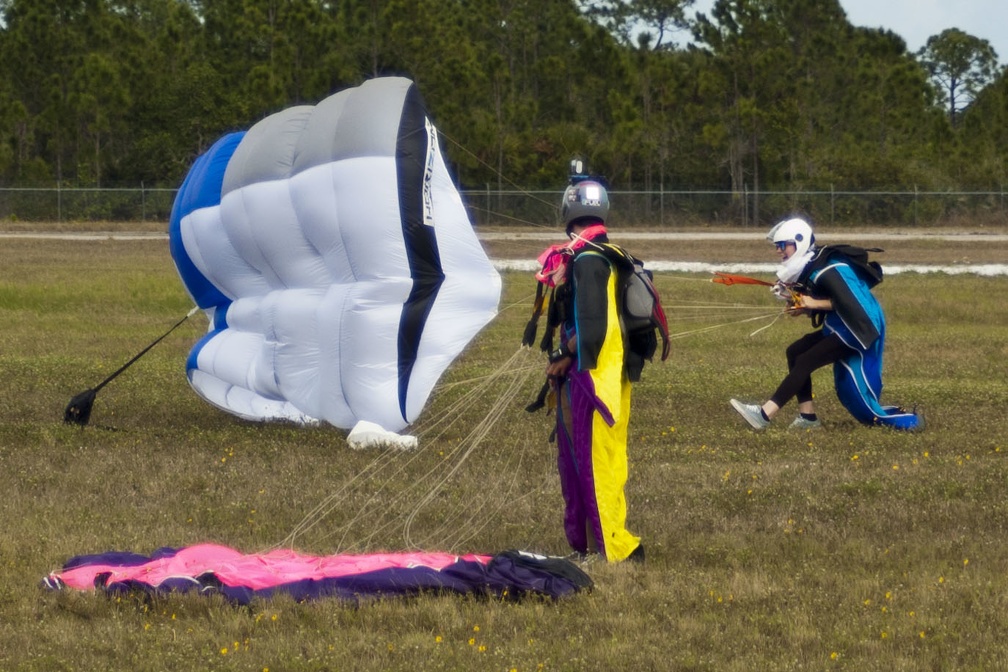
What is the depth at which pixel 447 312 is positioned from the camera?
33.8ft

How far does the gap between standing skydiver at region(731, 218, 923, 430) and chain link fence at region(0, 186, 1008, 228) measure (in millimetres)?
34564

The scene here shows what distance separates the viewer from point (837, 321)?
1071 cm

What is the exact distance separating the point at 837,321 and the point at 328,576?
552cm

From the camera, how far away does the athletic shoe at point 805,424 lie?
1107 centimetres

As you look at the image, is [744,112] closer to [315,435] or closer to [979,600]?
[315,435]

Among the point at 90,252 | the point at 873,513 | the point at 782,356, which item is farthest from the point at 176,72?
the point at 873,513

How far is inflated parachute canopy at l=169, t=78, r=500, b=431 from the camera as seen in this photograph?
10.1 metres

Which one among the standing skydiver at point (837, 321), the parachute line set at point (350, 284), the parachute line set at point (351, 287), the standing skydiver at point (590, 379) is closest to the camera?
the standing skydiver at point (590, 379)

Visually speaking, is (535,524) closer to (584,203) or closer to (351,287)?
(584,203)

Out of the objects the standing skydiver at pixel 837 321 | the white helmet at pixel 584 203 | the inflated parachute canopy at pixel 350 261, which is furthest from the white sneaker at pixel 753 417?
the white helmet at pixel 584 203

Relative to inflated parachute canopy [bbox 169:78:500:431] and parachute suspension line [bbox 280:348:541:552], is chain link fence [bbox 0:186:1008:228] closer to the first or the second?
inflated parachute canopy [bbox 169:78:500:431]

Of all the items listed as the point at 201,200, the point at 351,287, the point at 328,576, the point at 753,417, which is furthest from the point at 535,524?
the point at 201,200

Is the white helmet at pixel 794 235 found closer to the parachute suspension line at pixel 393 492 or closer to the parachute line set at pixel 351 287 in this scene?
the parachute line set at pixel 351 287

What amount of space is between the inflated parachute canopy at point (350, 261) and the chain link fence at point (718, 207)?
34.3 meters
